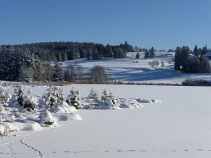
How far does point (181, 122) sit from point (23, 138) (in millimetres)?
7175

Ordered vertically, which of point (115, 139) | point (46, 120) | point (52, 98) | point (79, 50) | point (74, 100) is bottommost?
point (115, 139)

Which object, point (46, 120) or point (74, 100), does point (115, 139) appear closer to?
point (46, 120)

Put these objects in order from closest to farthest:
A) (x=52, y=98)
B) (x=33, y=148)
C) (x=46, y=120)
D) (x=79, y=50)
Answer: (x=33, y=148) < (x=46, y=120) < (x=52, y=98) < (x=79, y=50)

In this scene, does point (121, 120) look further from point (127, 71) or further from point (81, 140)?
point (127, 71)

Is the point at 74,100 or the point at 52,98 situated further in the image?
the point at 74,100

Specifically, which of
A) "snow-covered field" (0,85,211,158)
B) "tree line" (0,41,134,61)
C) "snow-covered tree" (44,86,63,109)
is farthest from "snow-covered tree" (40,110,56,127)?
"tree line" (0,41,134,61)

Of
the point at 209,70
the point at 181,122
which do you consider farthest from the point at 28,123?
the point at 209,70

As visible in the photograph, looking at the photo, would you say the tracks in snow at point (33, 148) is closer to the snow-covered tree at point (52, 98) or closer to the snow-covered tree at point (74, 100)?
the snow-covered tree at point (52, 98)

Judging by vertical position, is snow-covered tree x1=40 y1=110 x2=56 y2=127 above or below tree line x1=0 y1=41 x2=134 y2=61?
below

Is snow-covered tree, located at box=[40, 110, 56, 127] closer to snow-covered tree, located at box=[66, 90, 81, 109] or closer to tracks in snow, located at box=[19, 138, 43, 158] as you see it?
tracks in snow, located at box=[19, 138, 43, 158]

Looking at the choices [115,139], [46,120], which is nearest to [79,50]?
[46,120]

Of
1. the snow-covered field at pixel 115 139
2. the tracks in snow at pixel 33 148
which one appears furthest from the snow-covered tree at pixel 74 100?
the tracks in snow at pixel 33 148

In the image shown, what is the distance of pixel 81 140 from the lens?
1238 centimetres

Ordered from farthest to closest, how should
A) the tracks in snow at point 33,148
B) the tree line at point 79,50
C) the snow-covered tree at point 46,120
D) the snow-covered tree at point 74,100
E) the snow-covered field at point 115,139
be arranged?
1. the tree line at point 79,50
2. the snow-covered tree at point 74,100
3. the snow-covered tree at point 46,120
4. the snow-covered field at point 115,139
5. the tracks in snow at point 33,148
